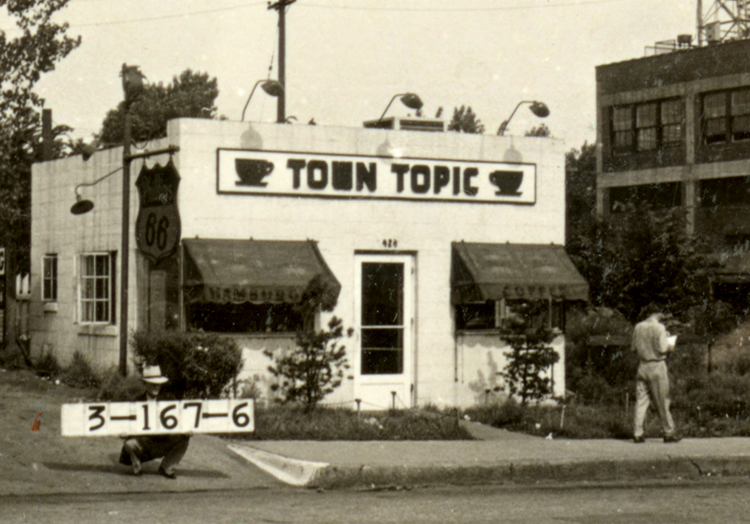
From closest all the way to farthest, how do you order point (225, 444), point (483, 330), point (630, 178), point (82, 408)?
point (82, 408) < point (225, 444) < point (483, 330) < point (630, 178)

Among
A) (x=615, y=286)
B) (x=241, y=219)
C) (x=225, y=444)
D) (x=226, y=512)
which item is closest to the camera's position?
(x=226, y=512)

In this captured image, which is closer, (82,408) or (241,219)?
(82,408)

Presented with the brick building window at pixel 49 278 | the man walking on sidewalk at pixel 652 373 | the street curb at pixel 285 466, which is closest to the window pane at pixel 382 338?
the man walking on sidewalk at pixel 652 373

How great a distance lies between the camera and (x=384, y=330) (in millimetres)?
16797

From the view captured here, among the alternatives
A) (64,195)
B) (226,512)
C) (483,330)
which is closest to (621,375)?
(483,330)

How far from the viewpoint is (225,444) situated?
12.6m

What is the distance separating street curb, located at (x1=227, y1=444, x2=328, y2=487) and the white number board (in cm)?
84

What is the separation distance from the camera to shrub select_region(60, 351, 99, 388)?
17.4 m

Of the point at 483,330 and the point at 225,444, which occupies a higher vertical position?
the point at 483,330

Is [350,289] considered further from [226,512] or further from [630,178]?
[630,178]

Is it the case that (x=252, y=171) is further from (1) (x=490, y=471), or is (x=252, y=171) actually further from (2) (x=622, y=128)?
(2) (x=622, y=128)

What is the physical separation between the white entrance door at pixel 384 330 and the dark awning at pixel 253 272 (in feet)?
2.91

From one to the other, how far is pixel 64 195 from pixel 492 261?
25.3 feet

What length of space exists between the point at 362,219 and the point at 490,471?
606 centimetres
